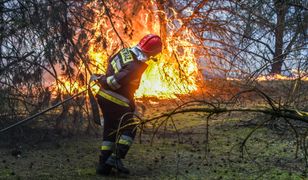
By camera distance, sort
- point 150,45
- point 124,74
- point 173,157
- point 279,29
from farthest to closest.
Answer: point 279,29, point 173,157, point 150,45, point 124,74

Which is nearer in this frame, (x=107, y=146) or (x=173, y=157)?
(x=107, y=146)

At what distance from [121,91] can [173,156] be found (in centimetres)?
161

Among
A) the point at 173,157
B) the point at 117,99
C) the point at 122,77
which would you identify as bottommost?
the point at 173,157

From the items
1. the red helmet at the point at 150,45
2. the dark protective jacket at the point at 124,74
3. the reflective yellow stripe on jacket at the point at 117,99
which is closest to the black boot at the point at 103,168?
the reflective yellow stripe on jacket at the point at 117,99

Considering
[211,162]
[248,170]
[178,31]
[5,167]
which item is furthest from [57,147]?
[178,31]

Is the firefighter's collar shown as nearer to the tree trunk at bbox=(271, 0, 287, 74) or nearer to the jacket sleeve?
the jacket sleeve

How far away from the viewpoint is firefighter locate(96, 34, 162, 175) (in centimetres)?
594

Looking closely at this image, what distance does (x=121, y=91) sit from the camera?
608cm

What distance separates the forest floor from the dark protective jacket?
2.81ft

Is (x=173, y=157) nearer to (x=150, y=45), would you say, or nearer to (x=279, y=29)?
(x=150, y=45)

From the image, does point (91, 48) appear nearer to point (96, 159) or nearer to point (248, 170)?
point (96, 159)

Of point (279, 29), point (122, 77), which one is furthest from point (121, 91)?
point (279, 29)

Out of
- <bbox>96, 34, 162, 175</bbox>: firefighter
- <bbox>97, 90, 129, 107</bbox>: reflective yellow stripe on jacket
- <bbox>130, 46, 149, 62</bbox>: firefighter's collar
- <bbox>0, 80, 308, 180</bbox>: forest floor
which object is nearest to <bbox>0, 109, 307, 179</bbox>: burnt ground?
<bbox>0, 80, 308, 180</bbox>: forest floor

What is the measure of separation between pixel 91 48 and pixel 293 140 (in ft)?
12.0
